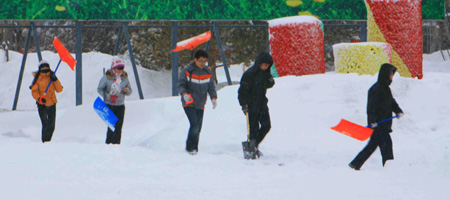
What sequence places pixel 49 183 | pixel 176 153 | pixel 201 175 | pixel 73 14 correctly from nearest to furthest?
pixel 49 183 → pixel 201 175 → pixel 176 153 → pixel 73 14

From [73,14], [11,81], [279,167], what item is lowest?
[11,81]

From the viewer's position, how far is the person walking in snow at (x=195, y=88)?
8.68 metres

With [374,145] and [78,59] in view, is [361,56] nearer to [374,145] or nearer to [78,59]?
[374,145]

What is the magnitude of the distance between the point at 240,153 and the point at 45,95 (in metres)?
2.95

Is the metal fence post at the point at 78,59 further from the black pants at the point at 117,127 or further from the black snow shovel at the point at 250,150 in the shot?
the black snow shovel at the point at 250,150

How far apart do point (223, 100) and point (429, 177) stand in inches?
192

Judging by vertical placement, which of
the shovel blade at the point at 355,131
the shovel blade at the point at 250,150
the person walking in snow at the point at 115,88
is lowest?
the shovel blade at the point at 250,150

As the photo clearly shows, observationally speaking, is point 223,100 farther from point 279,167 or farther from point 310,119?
point 279,167

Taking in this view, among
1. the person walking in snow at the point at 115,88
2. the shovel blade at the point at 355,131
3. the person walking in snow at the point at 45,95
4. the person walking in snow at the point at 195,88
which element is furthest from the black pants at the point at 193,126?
the person walking in snow at the point at 45,95

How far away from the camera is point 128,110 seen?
39.9 ft

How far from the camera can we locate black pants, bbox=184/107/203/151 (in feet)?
28.8

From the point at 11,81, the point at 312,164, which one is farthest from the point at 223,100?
the point at 11,81

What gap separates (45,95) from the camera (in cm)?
992

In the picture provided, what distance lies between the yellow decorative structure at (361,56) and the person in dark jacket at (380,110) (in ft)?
15.3
